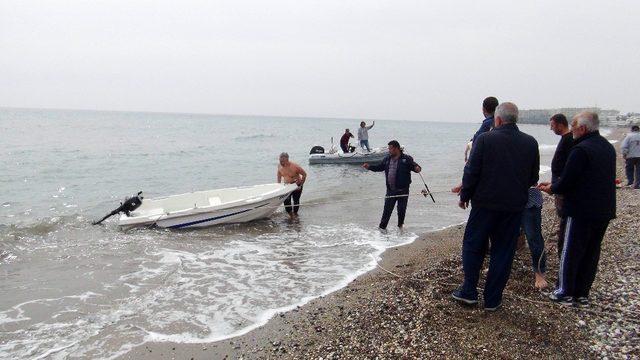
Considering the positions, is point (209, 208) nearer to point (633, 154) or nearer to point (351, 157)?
point (633, 154)

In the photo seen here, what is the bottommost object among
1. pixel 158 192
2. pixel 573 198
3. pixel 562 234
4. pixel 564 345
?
pixel 158 192

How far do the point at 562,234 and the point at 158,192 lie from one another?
16.9 meters

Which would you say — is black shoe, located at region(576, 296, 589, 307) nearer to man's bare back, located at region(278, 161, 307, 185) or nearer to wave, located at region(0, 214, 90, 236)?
man's bare back, located at region(278, 161, 307, 185)

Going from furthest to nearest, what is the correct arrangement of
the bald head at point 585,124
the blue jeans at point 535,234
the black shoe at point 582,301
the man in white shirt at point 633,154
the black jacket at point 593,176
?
the man in white shirt at point 633,154
the blue jeans at point 535,234
the black shoe at point 582,301
the bald head at point 585,124
the black jacket at point 593,176

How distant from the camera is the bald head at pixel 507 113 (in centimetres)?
441

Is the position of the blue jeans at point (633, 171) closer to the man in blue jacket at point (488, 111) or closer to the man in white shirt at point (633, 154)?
the man in white shirt at point (633, 154)

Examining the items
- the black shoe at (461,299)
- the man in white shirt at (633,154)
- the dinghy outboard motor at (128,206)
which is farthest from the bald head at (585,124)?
the man in white shirt at (633,154)

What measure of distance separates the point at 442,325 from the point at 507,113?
6.93ft

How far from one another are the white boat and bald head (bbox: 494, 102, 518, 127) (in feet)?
25.3

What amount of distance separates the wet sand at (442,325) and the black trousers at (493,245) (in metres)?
0.27

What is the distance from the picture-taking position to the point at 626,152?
1359cm

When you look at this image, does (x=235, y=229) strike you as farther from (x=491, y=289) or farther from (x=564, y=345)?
(x=564, y=345)

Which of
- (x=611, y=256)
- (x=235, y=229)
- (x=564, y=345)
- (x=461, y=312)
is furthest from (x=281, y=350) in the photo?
(x=235, y=229)

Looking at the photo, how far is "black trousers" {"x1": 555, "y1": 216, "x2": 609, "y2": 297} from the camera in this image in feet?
15.0
